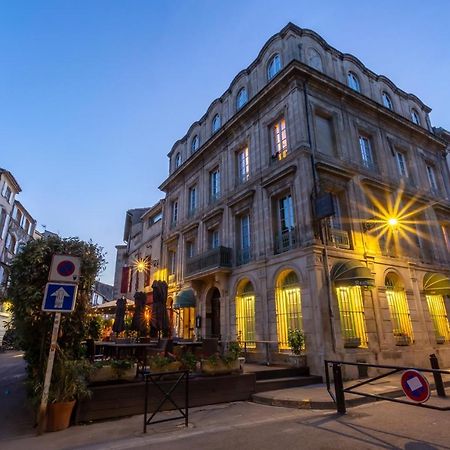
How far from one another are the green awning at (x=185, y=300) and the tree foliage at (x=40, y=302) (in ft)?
30.4

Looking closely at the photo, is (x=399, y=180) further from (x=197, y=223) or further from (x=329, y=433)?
(x=329, y=433)

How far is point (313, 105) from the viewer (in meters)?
13.7

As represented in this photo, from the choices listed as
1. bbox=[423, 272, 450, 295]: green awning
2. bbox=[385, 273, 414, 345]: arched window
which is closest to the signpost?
bbox=[385, 273, 414, 345]: arched window

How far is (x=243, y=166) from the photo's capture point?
1623 centimetres

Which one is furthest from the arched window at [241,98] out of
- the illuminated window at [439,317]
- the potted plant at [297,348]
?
the illuminated window at [439,317]

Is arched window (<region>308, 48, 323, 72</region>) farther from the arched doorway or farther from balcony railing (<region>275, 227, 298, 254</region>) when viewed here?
the arched doorway

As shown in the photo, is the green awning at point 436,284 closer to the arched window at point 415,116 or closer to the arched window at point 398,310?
the arched window at point 398,310

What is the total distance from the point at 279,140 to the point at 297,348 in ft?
29.2

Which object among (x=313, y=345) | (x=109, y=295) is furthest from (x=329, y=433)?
(x=109, y=295)

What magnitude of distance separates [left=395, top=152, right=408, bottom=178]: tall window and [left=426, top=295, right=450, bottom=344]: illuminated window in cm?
628

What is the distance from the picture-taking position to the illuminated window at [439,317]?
1405 cm

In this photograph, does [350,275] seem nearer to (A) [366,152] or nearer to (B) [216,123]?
(A) [366,152]

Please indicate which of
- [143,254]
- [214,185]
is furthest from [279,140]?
[143,254]

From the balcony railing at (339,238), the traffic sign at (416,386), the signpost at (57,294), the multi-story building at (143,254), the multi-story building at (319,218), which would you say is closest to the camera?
the traffic sign at (416,386)
